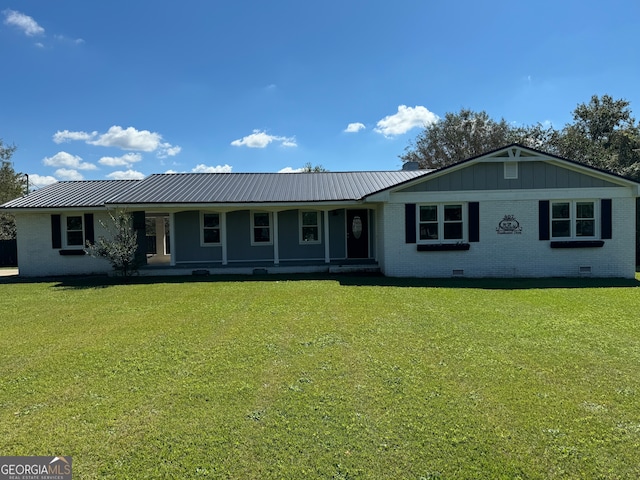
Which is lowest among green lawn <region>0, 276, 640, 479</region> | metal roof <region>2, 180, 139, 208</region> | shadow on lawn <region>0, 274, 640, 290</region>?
green lawn <region>0, 276, 640, 479</region>

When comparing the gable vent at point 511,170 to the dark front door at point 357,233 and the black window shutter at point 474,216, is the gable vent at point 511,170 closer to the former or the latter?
the black window shutter at point 474,216

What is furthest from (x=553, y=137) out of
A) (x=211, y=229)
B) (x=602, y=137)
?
(x=211, y=229)

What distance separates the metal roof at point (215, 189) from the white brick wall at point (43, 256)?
0.67m

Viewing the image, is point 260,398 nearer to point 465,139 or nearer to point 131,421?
point 131,421

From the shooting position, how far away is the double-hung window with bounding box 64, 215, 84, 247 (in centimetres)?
1474

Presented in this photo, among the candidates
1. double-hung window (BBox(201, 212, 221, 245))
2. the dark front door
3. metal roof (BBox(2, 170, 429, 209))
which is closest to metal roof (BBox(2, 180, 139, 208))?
metal roof (BBox(2, 170, 429, 209))

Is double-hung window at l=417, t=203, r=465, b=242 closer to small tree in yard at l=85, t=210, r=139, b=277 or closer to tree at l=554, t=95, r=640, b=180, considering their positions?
small tree in yard at l=85, t=210, r=139, b=277

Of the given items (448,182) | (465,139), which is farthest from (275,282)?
(465,139)

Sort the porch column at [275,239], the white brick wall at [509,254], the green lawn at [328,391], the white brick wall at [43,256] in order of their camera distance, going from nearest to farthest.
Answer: the green lawn at [328,391] → the white brick wall at [509,254] → the porch column at [275,239] → the white brick wall at [43,256]

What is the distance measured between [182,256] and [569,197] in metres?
13.3

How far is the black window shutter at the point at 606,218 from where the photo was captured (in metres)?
12.5

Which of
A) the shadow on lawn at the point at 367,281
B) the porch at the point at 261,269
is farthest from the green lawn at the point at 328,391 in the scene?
the porch at the point at 261,269

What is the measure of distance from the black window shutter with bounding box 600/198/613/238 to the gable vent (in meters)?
2.82

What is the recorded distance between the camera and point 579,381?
4.29 metres
